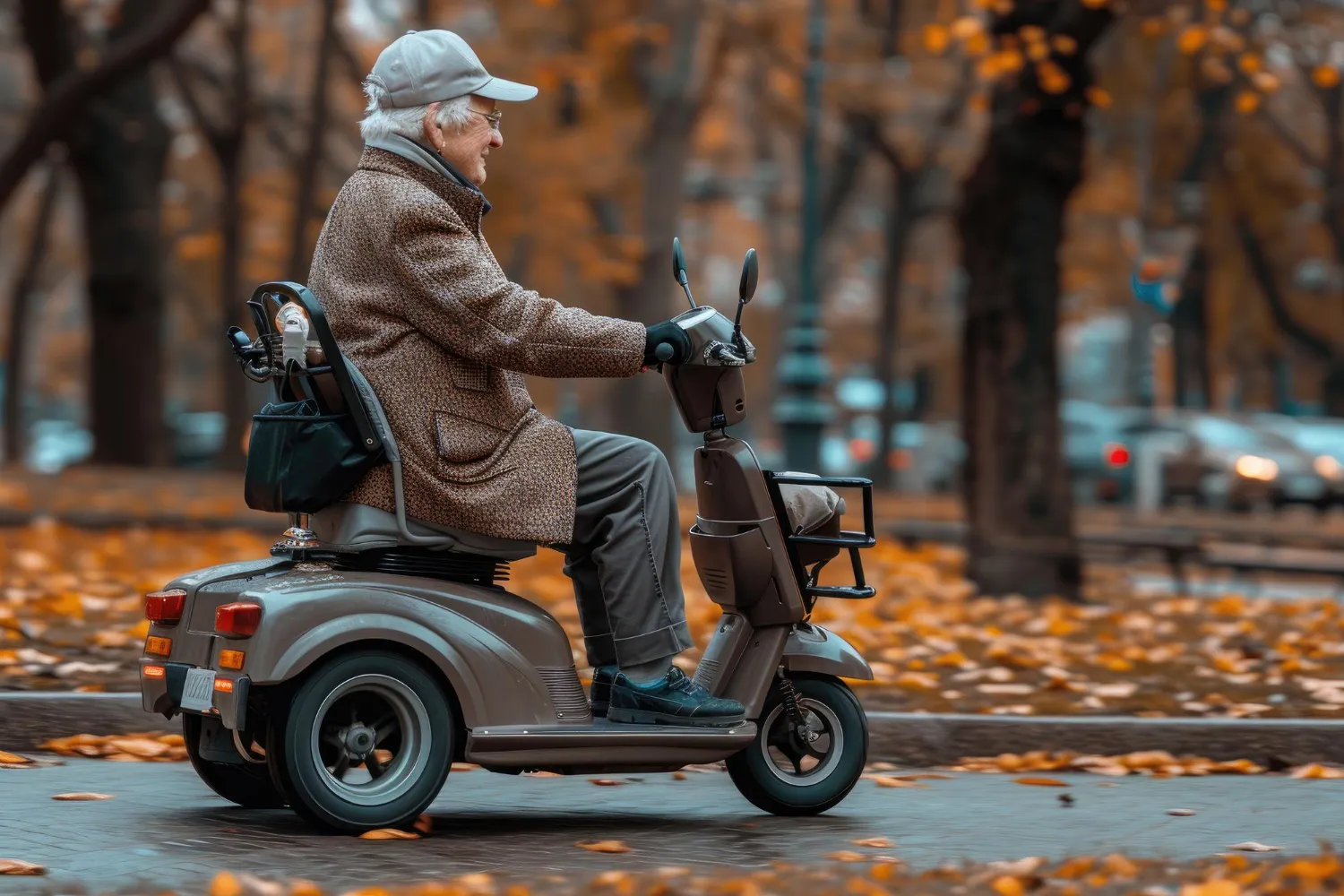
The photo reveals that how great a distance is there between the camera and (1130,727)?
755 cm

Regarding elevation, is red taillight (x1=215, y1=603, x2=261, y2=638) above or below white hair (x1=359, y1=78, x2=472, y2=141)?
below

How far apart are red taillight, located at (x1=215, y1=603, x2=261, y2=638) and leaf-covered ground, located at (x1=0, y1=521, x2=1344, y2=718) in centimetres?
244

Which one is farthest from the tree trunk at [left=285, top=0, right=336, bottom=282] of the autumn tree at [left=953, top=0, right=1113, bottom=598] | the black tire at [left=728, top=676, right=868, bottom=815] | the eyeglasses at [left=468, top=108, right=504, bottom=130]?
the black tire at [left=728, top=676, right=868, bottom=815]

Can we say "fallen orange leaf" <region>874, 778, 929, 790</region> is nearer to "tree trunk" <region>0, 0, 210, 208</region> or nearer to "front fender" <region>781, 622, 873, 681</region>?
"front fender" <region>781, 622, 873, 681</region>

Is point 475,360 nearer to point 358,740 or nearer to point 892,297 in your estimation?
point 358,740

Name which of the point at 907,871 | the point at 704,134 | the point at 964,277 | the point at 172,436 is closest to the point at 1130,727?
the point at 907,871

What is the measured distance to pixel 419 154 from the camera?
5805mm

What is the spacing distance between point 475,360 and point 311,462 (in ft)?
1.65

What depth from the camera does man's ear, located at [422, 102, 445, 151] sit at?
5.83m

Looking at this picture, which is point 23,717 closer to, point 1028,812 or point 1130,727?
A: point 1028,812

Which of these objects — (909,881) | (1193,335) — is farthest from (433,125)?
(1193,335)

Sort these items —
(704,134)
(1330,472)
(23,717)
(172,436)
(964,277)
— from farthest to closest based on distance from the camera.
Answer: (172,436) → (704,134) → (1330,472) → (964,277) → (23,717)

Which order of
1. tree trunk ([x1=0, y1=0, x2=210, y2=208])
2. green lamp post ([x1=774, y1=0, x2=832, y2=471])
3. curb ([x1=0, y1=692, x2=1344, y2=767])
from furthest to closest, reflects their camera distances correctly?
green lamp post ([x1=774, y1=0, x2=832, y2=471]), tree trunk ([x1=0, y1=0, x2=210, y2=208]), curb ([x1=0, y1=692, x2=1344, y2=767])

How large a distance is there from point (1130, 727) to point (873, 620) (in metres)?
3.44
